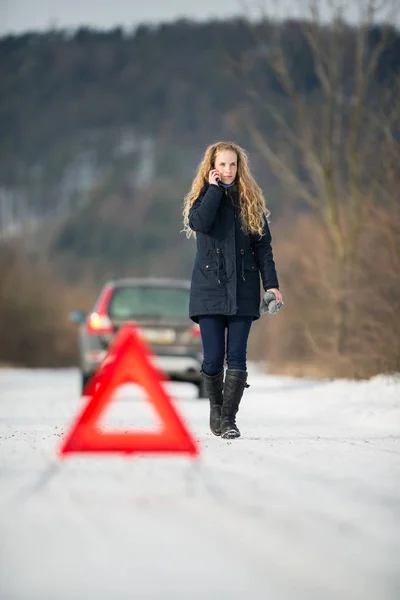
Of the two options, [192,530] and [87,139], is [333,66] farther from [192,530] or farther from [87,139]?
[87,139]

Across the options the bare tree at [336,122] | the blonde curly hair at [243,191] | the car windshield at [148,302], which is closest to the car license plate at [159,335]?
the car windshield at [148,302]

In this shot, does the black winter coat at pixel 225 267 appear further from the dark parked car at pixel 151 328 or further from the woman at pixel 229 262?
the dark parked car at pixel 151 328

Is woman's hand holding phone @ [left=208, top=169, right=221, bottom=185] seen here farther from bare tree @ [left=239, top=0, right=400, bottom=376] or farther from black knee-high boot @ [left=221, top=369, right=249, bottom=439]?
bare tree @ [left=239, top=0, right=400, bottom=376]

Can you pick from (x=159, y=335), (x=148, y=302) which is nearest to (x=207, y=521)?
(x=159, y=335)

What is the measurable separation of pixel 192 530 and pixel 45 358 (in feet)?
114

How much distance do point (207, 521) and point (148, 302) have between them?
1019 centimetres

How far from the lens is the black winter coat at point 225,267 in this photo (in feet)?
24.5

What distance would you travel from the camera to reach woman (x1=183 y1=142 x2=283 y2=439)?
749 centimetres

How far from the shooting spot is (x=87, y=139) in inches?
7288

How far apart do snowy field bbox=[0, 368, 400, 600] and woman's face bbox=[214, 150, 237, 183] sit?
5.27 ft

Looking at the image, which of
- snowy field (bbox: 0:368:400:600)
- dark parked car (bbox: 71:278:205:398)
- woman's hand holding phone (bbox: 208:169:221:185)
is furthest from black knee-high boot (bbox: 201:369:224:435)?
dark parked car (bbox: 71:278:205:398)

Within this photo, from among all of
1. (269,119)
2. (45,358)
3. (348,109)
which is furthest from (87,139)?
(348,109)

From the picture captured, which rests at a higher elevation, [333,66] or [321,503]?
[333,66]

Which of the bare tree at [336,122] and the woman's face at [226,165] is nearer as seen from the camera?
the woman's face at [226,165]
